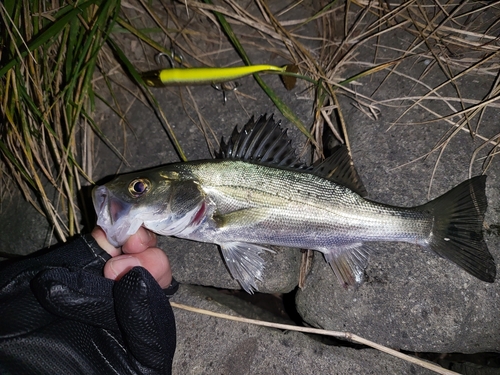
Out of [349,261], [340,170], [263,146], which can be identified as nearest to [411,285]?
[349,261]

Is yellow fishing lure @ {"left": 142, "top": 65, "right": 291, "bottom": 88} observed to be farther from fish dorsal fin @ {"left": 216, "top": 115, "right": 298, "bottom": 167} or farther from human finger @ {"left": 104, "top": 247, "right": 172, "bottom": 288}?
human finger @ {"left": 104, "top": 247, "right": 172, "bottom": 288}

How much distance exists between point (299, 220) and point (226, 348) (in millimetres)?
1142

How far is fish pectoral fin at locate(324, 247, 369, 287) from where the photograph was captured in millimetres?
2805

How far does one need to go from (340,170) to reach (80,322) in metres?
1.98

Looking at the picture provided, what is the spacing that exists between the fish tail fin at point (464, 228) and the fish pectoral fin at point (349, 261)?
0.45 m

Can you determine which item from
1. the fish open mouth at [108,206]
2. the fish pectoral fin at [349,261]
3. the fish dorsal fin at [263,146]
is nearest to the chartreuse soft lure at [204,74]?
the fish dorsal fin at [263,146]

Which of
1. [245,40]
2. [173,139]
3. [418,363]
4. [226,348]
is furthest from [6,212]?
[418,363]

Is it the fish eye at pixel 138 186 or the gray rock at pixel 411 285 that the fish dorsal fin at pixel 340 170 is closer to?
the gray rock at pixel 411 285

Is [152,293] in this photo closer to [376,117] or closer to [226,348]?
[226,348]

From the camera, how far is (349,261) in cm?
281

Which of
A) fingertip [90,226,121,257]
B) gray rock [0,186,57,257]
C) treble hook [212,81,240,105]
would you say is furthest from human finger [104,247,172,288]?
treble hook [212,81,240,105]

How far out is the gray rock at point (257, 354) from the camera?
284 centimetres

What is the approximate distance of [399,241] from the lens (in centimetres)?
273

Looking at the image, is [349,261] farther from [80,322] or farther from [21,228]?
[21,228]
